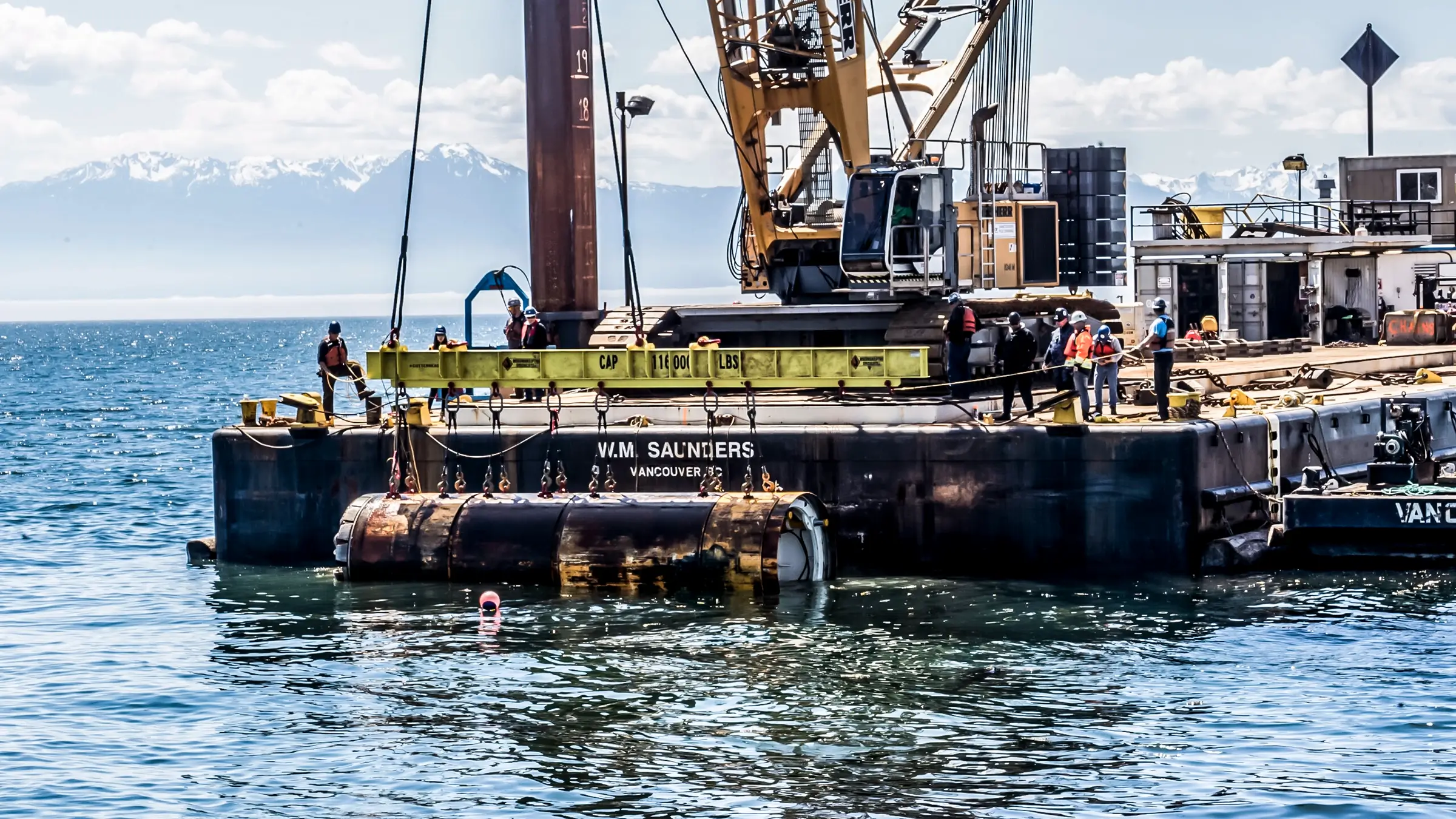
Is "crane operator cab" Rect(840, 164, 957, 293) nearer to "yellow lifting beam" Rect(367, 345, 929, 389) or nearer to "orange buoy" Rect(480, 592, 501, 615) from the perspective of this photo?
"yellow lifting beam" Rect(367, 345, 929, 389)

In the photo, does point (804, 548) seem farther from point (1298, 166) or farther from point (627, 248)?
point (1298, 166)

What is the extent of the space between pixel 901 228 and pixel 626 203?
4504 mm

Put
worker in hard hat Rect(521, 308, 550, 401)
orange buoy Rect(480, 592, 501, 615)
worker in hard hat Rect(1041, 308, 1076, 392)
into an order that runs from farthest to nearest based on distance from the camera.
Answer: worker in hard hat Rect(521, 308, 550, 401), worker in hard hat Rect(1041, 308, 1076, 392), orange buoy Rect(480, 592, 501, 615)

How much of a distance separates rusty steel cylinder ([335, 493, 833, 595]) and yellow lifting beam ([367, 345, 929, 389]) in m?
1.91

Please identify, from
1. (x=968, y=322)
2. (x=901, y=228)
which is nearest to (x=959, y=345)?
(x=968, y=322)

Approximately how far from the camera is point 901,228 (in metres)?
30.1

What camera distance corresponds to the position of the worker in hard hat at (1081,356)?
2592cm

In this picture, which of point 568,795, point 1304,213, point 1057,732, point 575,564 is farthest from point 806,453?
point 1304,213

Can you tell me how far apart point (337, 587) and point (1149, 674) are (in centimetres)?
1176

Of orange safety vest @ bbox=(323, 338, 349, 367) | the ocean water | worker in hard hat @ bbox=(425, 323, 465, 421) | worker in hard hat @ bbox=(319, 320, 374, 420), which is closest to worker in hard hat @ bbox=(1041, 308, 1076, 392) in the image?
the ocean water

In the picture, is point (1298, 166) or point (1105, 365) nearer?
point (1105, 365)

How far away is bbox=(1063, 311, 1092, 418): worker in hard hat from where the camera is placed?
25.9 m

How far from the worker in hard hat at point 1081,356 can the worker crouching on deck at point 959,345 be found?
145 cm

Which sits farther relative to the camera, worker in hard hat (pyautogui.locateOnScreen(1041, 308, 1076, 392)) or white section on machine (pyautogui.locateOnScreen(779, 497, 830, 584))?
worker in hard hat (pyautogui.locateOnScreen(1041, 308, 1076, 392))
